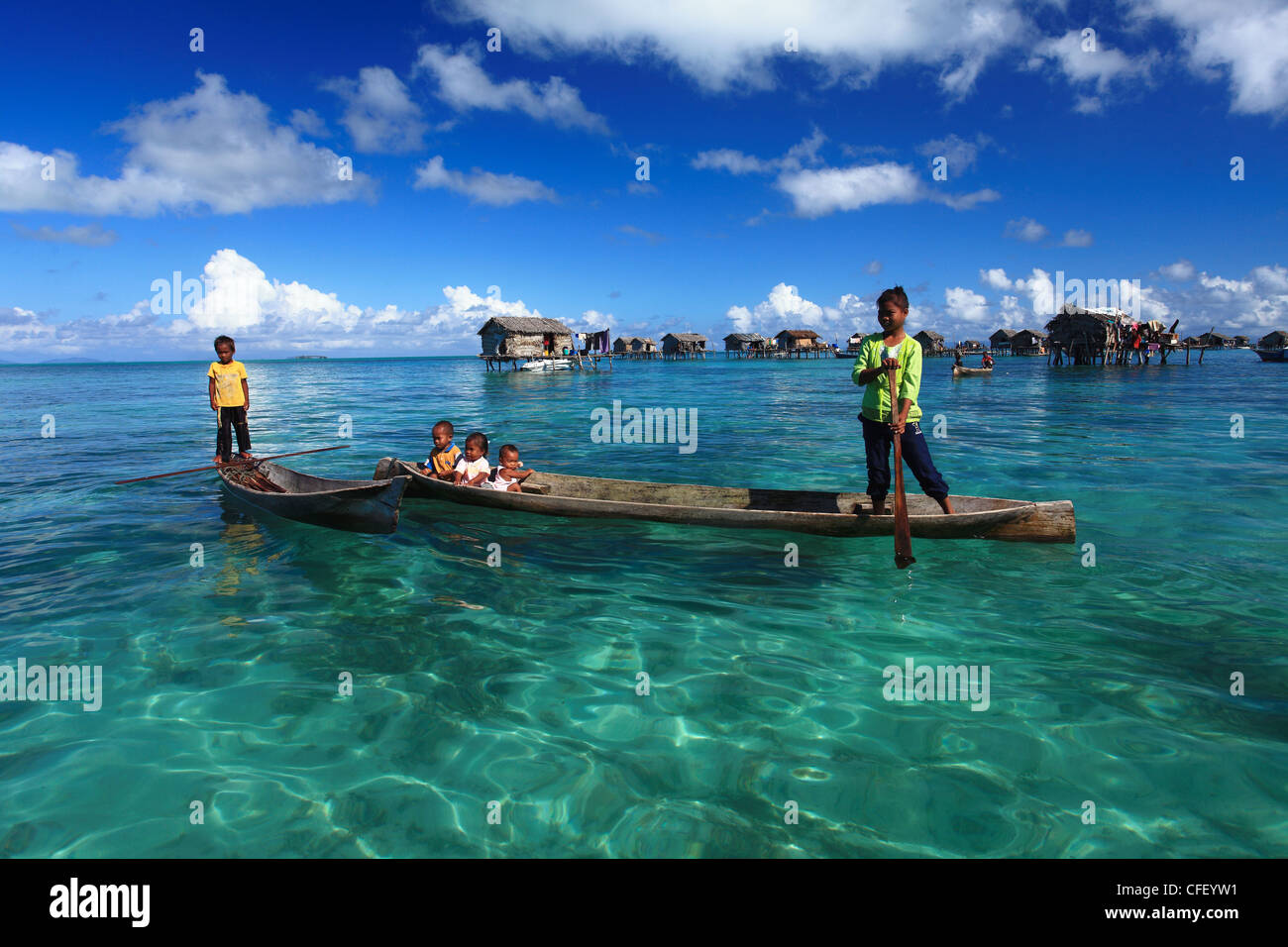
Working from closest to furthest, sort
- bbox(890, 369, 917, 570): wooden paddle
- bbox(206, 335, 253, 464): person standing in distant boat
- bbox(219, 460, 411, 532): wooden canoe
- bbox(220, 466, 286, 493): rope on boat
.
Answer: bbox(890, 369, 917, 570): wooden paddle, bbox(219, 460, 411, 532): wooden canoe, bbox(220, 466, 286, 493): rope on boat, bbox(206, 335, 253, 464): person standing in distant boat

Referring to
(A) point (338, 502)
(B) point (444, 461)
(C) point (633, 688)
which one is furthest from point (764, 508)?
(A) point (338, 502)

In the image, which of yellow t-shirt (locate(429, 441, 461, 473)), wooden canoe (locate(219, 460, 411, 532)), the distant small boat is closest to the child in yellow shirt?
yellow t-shirt (locate(429, 441, 461, 473))

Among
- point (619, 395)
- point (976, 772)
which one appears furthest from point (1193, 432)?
point (619, 395)

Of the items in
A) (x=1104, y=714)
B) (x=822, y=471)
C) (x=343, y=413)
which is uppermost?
(x=343, y=413)

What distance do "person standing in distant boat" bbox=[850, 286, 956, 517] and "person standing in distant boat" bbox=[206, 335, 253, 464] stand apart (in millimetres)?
8908

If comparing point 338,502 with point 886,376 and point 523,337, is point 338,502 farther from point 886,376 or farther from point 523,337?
point 523,337

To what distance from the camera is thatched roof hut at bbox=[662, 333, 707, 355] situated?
8225 centimetres

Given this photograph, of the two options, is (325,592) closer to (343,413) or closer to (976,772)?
(976,772)

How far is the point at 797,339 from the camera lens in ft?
269

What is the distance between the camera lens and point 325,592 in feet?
20.2

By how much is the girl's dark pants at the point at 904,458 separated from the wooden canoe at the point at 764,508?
1.12 ft

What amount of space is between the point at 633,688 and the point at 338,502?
15.1ft

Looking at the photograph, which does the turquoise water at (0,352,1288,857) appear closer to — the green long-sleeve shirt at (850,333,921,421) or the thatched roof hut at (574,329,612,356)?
the green long-sleeve shirt at (850,333,921,421)
